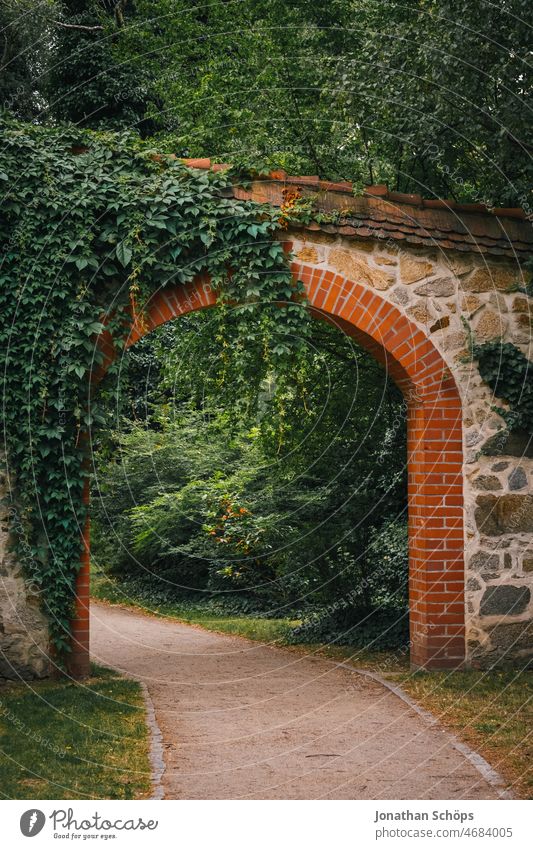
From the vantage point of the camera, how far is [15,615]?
7410 millimetres

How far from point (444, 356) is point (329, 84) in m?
3.29

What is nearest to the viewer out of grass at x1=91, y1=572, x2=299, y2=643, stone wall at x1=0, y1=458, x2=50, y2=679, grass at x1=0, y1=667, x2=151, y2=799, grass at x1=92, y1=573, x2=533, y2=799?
grass at x1=0, y1=667, x2=151, y2=799

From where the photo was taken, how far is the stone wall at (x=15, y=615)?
7.38 meters

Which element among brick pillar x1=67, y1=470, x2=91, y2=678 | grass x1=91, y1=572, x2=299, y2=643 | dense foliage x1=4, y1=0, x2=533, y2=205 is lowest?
grass x1=91, y1=572, x2=299, y2=643

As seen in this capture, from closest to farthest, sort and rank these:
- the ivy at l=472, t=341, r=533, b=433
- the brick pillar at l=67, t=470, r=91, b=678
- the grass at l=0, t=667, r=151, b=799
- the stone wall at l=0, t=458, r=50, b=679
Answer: the grass at l=0, t=667, r=151, b=799, the stone wall at l=0, t=458, r=50, b=679, the brick pillar at l=67, t=470, r=91, b=678, the ivy at l=472, t=341, r=533, b=433

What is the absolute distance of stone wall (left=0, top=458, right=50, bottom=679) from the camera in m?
7.38

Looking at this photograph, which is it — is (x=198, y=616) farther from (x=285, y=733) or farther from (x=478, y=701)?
(x=285, y=733)

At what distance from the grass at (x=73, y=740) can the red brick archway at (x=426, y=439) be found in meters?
2.66

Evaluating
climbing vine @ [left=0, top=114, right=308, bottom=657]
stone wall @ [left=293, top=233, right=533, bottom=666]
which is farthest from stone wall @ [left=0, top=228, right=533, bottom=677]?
climbing vine @ [left=0, top=114, right=308, bottom=657]

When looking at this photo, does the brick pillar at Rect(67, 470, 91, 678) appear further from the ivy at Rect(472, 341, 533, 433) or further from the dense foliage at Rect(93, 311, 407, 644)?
the ivy at Rect(472, 341, 533, 433)

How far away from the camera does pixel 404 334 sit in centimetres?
811

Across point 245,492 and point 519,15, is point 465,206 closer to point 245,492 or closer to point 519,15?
point 519,15

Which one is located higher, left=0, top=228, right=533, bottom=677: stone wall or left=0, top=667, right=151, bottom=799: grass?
left=0, top=228, right=533, bottom=677: stone wall

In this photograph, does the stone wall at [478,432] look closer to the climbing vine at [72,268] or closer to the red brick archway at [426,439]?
the red brick archway at [426,439]
